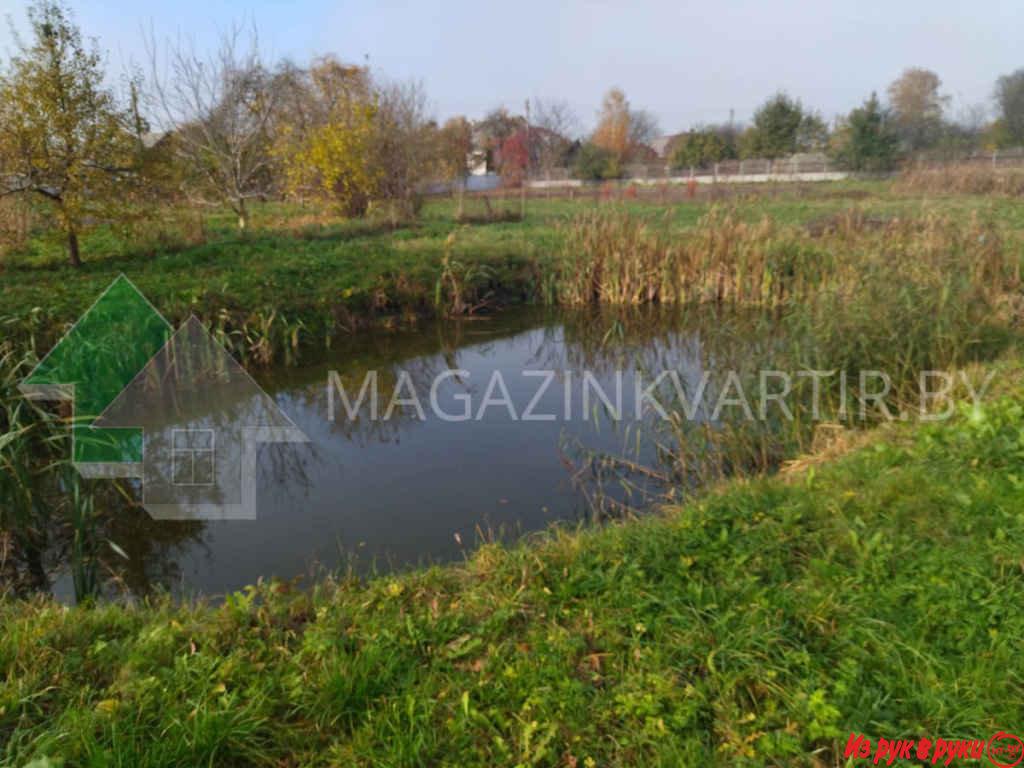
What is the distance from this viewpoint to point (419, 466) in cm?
502

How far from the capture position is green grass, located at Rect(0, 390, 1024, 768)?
197cm

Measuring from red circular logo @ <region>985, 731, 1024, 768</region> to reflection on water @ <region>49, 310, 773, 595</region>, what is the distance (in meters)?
2.33

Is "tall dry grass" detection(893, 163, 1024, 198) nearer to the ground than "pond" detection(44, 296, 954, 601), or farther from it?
farther from it

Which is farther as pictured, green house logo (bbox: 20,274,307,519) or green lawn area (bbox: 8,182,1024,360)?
green lawn area (bbox: 8,182,1024,360)

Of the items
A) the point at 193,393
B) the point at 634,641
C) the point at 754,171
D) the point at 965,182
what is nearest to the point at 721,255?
the point at 193,393

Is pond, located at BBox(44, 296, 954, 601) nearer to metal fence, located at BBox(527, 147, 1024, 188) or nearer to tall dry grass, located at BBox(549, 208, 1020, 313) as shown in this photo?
tall dry grass, located at BBox(549, 208, 1020, 313)

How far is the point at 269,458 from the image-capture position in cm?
530

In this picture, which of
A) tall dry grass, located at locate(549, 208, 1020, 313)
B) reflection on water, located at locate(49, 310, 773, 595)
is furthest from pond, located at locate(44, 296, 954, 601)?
tall dry grass, located at locate(549, 208, 1020, 313)

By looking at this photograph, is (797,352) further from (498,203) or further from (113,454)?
(498,203)

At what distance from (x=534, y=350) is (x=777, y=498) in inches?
203

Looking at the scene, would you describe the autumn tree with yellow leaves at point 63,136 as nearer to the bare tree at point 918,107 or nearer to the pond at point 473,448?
the pond at point 473,448

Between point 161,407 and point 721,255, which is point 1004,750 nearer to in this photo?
point 161,407

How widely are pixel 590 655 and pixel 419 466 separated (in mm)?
2868

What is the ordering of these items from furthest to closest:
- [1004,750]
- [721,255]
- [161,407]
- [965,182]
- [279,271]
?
[965,182], [721,255], [279,271], [161,407], [1004,750]
